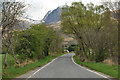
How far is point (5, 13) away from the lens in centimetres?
1378

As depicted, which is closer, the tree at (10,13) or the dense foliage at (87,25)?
the tree at (10,13)

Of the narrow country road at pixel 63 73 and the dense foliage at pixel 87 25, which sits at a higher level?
the dense foliage at pixel 87 25

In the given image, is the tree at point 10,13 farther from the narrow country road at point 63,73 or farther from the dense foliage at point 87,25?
the dense foliage at point 87,25

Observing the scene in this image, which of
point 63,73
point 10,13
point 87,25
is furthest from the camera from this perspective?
point 87,25

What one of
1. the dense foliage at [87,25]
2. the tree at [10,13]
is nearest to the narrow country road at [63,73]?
the tree at [10,13]

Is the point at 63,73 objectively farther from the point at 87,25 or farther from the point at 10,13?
the point at 87,25

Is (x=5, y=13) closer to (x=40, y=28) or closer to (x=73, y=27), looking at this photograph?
(x=73, y=27)

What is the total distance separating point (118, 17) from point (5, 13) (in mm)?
10360

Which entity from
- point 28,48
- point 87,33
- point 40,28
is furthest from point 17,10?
point 40,28

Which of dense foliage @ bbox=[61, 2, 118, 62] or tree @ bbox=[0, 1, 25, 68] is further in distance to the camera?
dense foliage @ bbox=[61, 2, 118, 62]

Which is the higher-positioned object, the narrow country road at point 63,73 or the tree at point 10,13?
the tree at point 10,13

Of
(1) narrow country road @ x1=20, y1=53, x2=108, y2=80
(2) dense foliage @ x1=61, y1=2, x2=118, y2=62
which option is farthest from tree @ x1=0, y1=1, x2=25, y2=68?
(2) dense foliage @ x1=61, y1=2, x2=118, y2=62

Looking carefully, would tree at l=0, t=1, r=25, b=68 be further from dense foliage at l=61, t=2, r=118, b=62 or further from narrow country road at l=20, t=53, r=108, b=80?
dense foliage at l=61, t=2, r=118, b=62

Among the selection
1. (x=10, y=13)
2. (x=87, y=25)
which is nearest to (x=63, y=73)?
(x=10, y=13)
